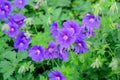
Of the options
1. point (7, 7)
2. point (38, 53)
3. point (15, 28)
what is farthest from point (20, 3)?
point (38, 53)

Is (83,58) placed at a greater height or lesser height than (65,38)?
lesser

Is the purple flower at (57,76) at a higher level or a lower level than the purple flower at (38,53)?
lower

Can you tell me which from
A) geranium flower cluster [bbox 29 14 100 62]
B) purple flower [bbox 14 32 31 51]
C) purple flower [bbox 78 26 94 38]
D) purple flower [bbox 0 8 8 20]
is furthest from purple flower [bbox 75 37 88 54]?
purple flower [bbox 0 8 8 20]

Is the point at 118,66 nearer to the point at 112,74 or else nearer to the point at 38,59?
the point at 112,74

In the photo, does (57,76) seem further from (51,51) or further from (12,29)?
(12,29)

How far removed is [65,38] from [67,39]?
0.01 m

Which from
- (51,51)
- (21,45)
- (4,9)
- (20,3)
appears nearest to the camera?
(51,51)

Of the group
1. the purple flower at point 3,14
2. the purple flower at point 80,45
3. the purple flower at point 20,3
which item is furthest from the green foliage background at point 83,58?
the purple flower at point 20,3

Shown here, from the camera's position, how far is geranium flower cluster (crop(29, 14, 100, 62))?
229 cm

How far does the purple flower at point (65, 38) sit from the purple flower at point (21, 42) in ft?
2.20

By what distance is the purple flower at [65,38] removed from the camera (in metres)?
2.25

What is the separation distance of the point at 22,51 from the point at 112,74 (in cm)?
78

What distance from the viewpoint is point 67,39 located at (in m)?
2.24

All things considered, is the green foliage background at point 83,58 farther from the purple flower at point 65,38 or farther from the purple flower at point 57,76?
the purple flower at point 65,38
